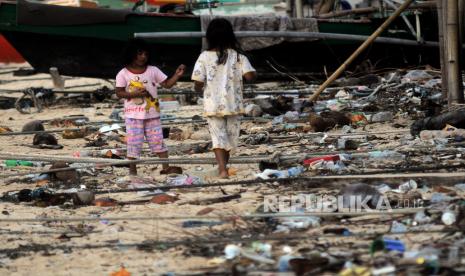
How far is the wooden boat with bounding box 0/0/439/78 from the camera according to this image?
52.3 ft

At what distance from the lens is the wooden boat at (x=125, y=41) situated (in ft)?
52.3

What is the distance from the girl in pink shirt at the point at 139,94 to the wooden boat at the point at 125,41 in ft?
24.9

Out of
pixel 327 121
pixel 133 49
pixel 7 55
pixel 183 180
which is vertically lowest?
pixel 183 180

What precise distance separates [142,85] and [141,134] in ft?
1.36

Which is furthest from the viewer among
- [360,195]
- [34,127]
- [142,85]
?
[34,127]

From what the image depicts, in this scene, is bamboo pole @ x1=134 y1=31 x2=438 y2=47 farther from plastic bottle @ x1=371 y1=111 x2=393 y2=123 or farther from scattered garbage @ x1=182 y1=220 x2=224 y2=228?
scattered garbage @ x1=182 y1=220 x2=224 y2=228

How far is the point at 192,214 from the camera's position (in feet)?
20.7

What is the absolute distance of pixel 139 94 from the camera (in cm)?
806

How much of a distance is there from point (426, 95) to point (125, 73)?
549 centimetres

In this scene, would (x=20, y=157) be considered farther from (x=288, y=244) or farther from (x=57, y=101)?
(x=57, y=101)

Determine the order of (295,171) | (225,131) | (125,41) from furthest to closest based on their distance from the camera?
(125,41) → (225,131) → (295,171)

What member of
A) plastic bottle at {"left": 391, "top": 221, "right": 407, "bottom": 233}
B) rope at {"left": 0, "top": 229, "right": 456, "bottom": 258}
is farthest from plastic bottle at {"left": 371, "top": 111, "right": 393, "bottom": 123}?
rope at {"left": 0, "top": 229, "right": 456, "bottom": 258}

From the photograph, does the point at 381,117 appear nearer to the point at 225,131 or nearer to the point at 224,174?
the point at 225,131

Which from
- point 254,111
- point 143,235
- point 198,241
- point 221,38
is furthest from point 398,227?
point 254,111
